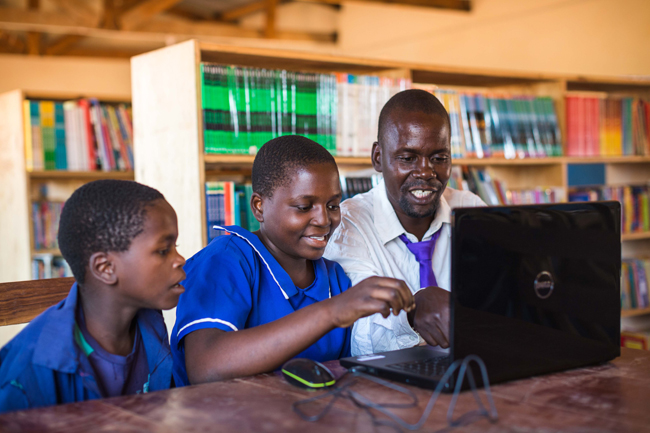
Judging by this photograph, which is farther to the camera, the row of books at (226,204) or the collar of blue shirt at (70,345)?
the row of books at (226,204)

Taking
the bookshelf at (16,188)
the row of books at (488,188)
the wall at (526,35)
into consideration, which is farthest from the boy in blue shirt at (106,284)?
the wall at (526,35)

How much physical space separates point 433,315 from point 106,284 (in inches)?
23.7

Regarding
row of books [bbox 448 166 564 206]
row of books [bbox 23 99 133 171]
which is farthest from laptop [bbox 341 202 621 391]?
row of books [bbox 23 99 133 171]

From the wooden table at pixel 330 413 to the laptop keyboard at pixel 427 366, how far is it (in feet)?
0.18

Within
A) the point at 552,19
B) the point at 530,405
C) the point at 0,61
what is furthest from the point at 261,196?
the point at 0,61

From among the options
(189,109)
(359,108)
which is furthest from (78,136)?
(359,108)

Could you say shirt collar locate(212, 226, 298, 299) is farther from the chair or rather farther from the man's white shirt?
the chair

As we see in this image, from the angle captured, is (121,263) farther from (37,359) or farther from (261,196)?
(261,196)

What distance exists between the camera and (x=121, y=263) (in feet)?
3.54

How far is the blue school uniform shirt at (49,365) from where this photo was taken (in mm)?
975

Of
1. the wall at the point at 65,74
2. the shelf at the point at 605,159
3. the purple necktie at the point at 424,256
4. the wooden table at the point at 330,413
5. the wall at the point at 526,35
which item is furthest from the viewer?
the wall at the point at 65,74

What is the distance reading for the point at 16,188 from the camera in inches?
132

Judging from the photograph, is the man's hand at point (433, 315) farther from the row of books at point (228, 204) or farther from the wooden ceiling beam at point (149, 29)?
the wooden ceiling beam at point (149, 29)

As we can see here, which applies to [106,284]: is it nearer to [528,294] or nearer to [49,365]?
[49,365]
